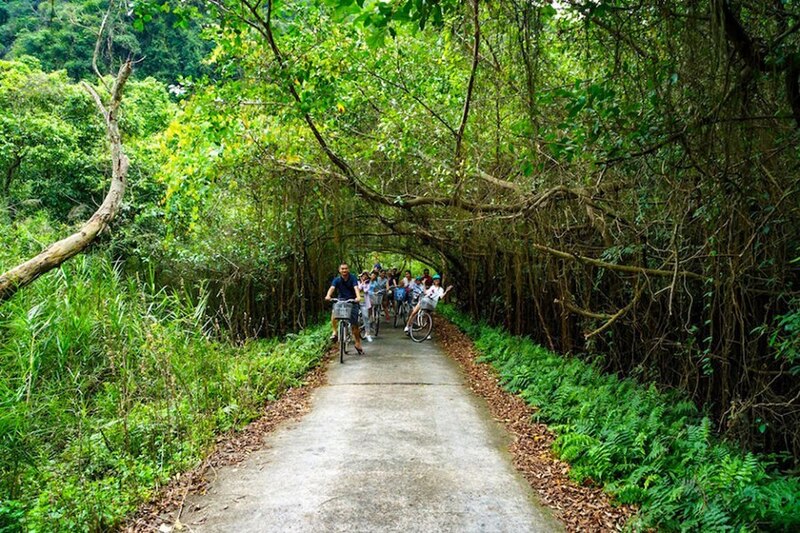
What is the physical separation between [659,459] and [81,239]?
562 cm

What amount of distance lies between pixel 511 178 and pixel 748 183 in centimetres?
544

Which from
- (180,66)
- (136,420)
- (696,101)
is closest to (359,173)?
(136,420)

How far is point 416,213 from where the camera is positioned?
1409 cm

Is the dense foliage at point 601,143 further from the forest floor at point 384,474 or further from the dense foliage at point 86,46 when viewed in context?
the dense foliage at point 86,46

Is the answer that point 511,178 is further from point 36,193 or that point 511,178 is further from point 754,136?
point 36,193

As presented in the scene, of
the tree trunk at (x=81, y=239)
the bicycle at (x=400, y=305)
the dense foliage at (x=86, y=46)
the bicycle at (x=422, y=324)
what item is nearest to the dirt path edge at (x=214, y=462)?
the tree trunk at (x=81, y=239)

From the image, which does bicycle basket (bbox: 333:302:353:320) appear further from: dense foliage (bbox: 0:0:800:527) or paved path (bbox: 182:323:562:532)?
paved path (bbox: 182:323:562:532)

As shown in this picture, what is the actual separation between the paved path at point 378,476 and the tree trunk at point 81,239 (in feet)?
8.26

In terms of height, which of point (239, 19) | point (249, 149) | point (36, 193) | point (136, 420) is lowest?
point (136, 420)

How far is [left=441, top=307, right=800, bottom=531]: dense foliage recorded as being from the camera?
11.5 ft

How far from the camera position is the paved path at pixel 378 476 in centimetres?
378

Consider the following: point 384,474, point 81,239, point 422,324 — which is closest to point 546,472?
point 384,474

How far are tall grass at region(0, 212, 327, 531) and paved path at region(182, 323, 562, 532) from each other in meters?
0.64

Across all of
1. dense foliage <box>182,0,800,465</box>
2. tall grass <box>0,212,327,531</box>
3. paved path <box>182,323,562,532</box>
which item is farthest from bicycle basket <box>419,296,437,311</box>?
paved path <box>182,323,562,532</box>
